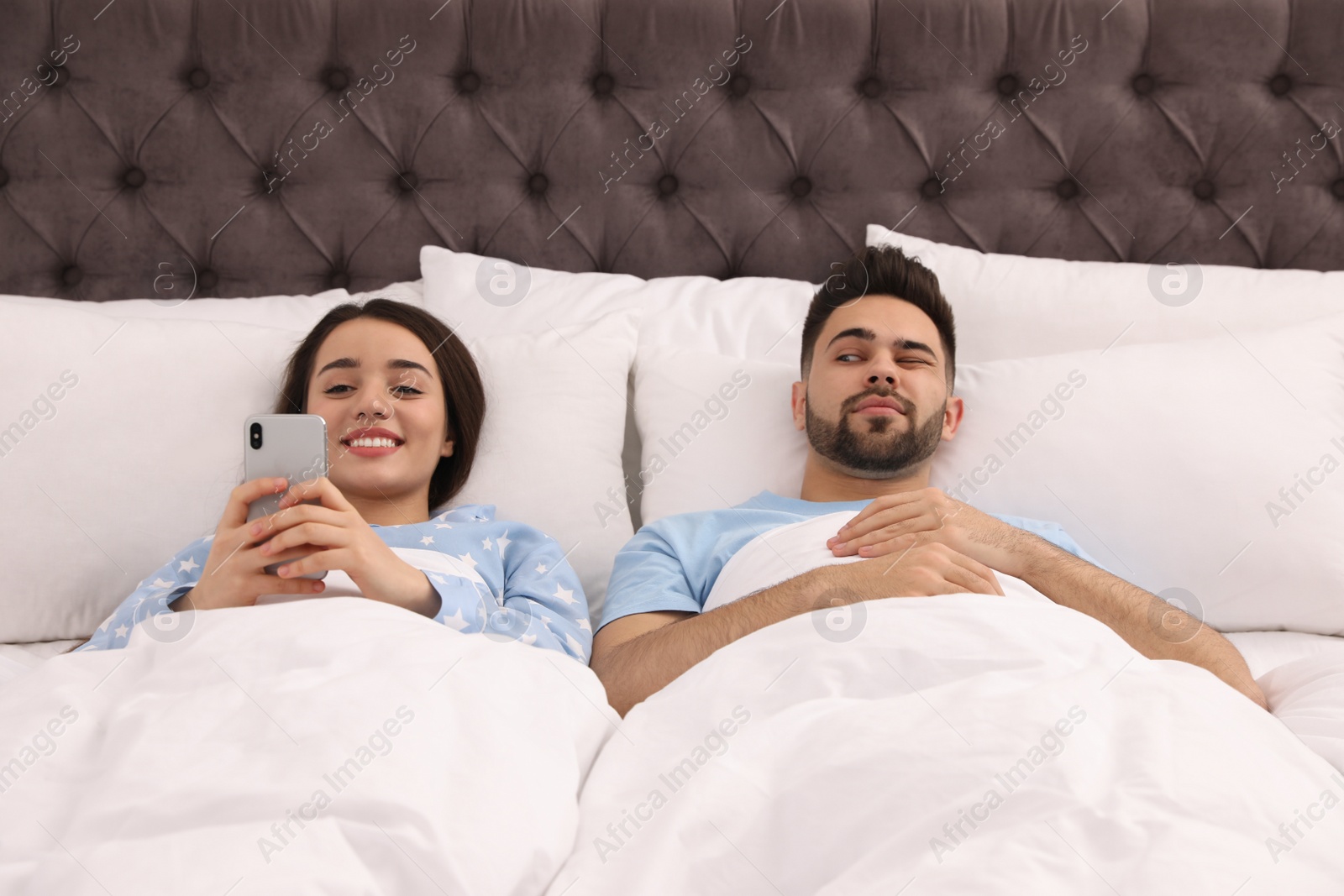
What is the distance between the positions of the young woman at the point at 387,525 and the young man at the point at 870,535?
120 mm

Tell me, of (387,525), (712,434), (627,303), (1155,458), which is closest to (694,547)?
(712,434)

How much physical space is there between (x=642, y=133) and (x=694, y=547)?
93 cm

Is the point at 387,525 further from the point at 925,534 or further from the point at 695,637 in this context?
the point at 925,534

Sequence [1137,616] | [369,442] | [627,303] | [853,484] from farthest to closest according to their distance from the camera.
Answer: [627,303] < [853,484] < [369,442] < [1137,616]

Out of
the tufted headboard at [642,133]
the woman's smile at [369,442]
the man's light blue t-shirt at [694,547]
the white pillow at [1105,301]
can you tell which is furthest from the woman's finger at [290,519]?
the white pillow at [1105,301]

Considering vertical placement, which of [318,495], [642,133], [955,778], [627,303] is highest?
[642,133]

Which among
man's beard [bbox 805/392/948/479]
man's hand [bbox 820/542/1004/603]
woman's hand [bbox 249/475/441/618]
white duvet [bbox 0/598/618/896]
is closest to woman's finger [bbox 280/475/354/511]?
woman's hand [bbox 249/475/441/618]

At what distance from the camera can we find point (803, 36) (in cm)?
176

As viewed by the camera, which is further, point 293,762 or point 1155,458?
point 1155,458

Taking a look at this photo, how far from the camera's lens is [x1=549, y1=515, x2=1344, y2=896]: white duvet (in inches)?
22.6

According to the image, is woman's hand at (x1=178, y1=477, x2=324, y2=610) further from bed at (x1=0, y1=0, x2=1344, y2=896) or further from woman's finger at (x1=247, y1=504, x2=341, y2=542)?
bed at (x1=0, y1=0, x2=1344, y2=896)

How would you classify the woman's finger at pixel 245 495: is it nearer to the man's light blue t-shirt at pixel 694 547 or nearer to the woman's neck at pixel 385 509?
the woman's neck at pixel 385 509

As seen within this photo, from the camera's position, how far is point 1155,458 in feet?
4.31

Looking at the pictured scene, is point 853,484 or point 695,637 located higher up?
point 853,484
